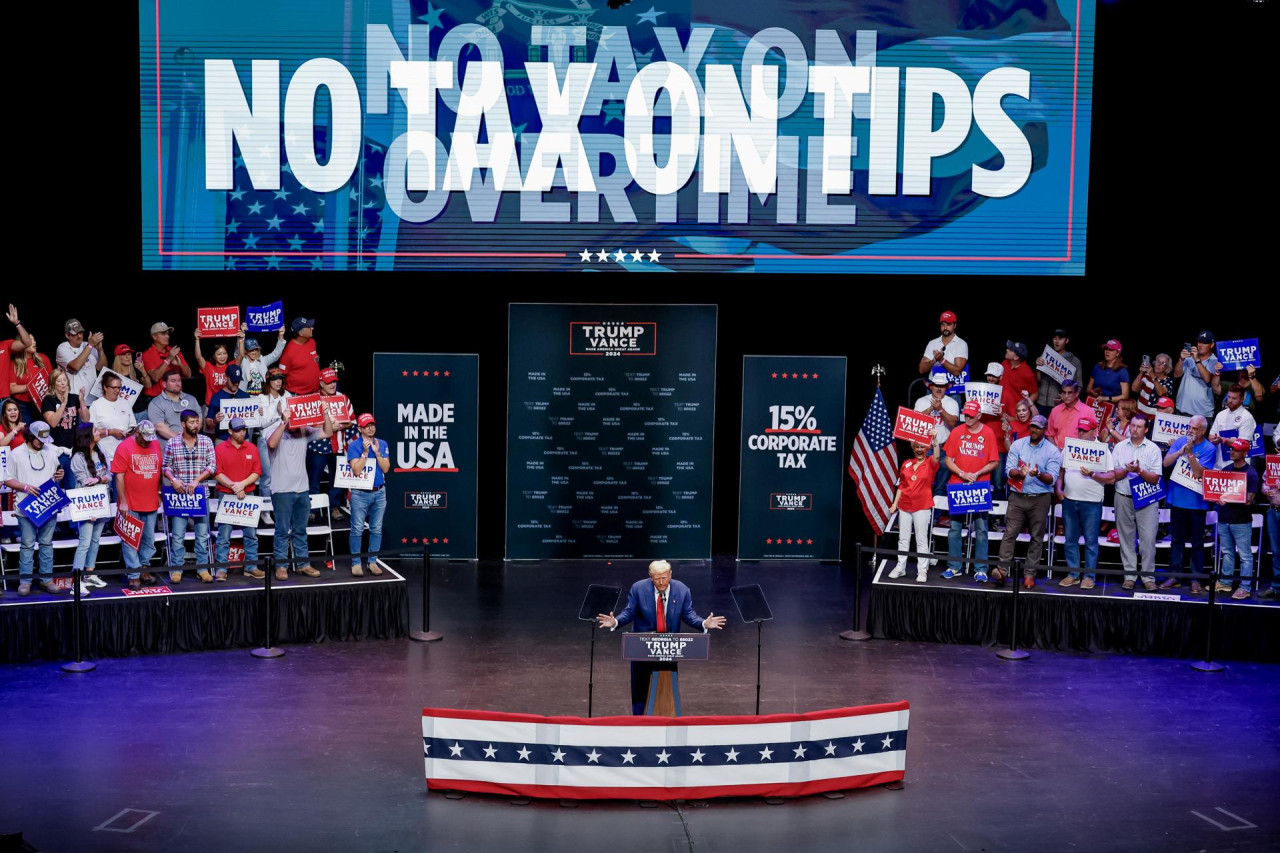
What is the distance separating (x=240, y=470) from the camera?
14.3 metres

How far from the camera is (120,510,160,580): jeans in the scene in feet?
45.5

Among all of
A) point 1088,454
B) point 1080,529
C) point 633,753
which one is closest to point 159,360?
point 633,753

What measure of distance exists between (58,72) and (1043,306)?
40.2 feet

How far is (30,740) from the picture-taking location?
10984 millimetres

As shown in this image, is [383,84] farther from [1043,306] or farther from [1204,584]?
[1204,584]

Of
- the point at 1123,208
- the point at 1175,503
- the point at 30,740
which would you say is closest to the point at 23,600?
the point at 30,740

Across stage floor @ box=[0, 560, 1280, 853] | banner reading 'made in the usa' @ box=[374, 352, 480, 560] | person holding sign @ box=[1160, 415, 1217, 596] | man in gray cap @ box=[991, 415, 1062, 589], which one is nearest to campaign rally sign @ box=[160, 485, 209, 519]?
stage floor @ box=[0, 560, 1280, 853]

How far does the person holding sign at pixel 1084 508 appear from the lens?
14406 millimetres

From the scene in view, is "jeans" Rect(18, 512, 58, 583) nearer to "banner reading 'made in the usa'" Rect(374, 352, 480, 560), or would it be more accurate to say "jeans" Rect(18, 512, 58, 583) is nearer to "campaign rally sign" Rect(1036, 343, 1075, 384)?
"banner reading 'made in the usa'" Rect(374, 352, 480, 560)

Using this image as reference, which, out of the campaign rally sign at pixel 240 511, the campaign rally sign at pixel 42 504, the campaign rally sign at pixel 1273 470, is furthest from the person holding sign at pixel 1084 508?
the campaign rally sign at pixel 42 504

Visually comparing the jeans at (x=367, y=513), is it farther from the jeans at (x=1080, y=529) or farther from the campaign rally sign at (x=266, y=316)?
the jeans at (x=1080, y=529)

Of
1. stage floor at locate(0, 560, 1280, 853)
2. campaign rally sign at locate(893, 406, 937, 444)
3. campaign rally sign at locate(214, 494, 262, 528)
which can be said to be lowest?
stage floor at locate(0, 560, 1280, 853)

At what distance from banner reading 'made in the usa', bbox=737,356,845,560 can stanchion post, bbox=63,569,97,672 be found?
7997 mm

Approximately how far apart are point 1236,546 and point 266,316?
1087cm
